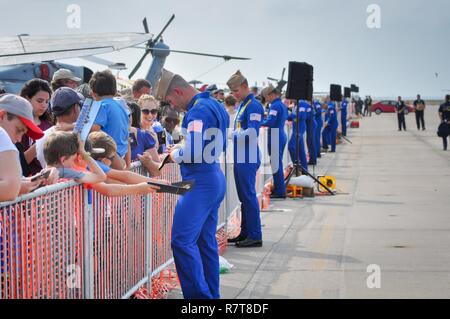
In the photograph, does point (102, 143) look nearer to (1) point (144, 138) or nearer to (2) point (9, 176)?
(2) point (9, 176)

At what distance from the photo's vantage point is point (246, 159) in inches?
385

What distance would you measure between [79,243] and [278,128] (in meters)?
9.59

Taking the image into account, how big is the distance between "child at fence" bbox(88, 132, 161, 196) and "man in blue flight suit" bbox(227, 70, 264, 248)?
11.7 feet

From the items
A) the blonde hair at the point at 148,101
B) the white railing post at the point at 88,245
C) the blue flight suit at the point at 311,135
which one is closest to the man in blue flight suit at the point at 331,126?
the blue flight suit at the point at 311,135

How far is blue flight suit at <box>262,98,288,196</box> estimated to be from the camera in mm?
14258

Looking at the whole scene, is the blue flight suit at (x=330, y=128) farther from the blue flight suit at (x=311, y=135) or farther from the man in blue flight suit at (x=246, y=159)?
the man in blue flight suit at (x=246, y=159)

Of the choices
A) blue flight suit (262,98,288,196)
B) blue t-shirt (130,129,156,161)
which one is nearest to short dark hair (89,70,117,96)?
blue t-shirt (130,129,156,161)

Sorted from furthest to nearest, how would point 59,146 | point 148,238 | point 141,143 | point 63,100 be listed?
1. point 141,143
2. point 148,238
3. point 63,100
4. point 59,146

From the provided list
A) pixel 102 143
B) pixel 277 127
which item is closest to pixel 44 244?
pixel 102 143

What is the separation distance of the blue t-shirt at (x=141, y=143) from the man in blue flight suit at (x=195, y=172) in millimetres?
1828

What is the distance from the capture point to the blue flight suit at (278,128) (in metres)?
14.3

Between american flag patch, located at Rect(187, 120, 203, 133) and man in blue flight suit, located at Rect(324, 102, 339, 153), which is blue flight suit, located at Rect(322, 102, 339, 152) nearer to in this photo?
man in blue flight suit, located at Rect(324, 102, 339, 153)
